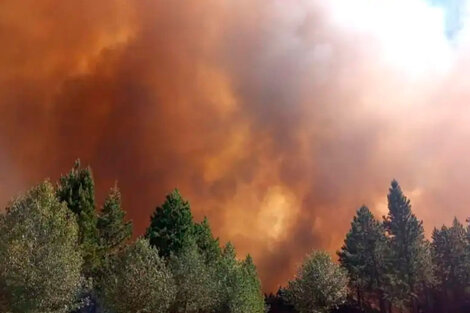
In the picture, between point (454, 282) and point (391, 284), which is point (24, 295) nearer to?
point (391, 284)

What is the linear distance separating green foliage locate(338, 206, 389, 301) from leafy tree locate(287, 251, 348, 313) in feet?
43.1

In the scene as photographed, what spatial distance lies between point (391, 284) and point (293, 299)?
20.9 meters

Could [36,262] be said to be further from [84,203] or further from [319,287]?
[319,287]

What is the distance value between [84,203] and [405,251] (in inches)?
2523

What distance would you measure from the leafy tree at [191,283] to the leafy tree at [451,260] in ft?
225

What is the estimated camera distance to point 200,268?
6831 centimetres

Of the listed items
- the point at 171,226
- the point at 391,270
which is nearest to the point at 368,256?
the point at 391,270

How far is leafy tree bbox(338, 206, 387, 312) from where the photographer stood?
330 ft

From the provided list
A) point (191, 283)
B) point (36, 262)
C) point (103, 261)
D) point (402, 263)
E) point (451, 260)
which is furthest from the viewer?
point (451, 260)

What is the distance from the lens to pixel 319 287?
8762 cm

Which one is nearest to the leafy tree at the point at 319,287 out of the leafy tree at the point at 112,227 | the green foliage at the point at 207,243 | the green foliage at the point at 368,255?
the green foliage at the point at 368,255

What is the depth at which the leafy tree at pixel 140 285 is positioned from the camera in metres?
56.1

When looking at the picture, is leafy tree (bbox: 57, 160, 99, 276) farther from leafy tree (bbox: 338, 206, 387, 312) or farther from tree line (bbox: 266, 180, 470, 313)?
leafy tree (bbox: 338, 206, 387, 312)

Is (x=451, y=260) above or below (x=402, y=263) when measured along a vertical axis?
above
